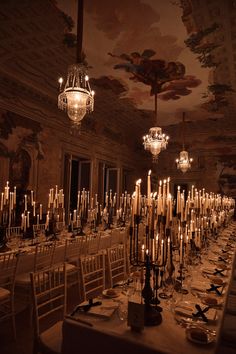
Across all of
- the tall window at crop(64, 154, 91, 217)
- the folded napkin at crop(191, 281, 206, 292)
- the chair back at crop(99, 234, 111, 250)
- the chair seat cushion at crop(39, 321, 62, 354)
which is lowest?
the chair seat cushion at crop(39, 321, 62, 354)

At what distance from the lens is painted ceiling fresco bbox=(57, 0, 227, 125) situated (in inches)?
202

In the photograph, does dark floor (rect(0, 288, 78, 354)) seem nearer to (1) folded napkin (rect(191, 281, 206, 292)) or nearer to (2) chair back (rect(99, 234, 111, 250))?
(1) folded napkin (rect(191, 281, 206, 292))

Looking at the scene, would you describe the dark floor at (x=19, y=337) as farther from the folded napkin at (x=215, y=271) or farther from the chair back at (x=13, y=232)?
the folded napkin at (x=215, y=271)

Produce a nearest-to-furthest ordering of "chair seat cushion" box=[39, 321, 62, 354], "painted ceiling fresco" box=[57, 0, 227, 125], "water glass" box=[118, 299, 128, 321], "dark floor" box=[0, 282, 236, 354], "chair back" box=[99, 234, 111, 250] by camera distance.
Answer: "water glass" box=[118, 299, 128, 321] → "chair seat cushion" box=[39, 321, 62, 354] → "dark floor" box=[0, 282, 236, 354] → "painted ceiling fresco" box=[57, 0, 227, 125] → "chair back" box=[99, 234, 111, 250]

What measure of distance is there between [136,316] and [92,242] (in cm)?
430

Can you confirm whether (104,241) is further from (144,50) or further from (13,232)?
(144,50)

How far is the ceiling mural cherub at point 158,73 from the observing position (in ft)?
22.5

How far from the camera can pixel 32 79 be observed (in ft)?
25.4

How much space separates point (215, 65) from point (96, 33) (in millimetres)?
3182

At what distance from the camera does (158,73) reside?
7609mm

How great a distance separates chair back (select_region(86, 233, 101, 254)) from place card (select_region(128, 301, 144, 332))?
402 cm

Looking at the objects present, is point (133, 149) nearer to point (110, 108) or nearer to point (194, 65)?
point (110, 108)

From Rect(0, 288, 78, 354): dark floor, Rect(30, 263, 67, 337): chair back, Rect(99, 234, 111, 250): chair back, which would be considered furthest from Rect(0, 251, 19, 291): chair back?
Rect(99, 234, 111, 250): chair back

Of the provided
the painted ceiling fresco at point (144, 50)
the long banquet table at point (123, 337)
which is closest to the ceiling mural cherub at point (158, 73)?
the painted ceiling fresco at point (144, 50)
